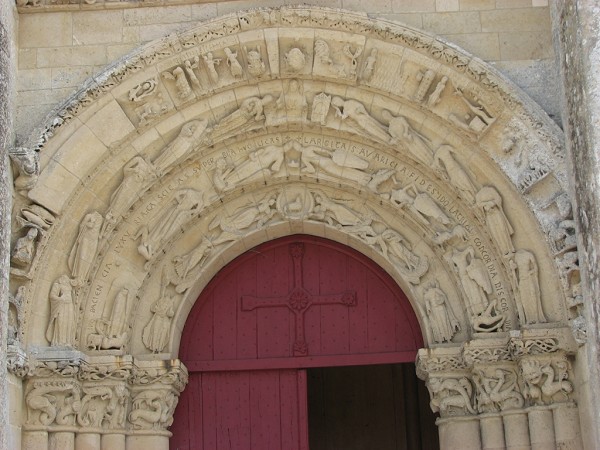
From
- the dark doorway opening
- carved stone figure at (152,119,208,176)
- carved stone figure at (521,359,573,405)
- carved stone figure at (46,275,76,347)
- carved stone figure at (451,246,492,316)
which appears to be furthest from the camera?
the dark doorway opening

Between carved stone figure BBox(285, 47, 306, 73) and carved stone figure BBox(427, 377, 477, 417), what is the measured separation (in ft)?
8.26

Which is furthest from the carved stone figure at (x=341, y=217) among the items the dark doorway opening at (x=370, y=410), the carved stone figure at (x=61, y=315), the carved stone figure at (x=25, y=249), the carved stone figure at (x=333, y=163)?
the dark doorway opening at (x=370, y=410)

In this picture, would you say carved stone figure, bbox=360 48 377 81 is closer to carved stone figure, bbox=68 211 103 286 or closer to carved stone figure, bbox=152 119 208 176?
carved stone figure, bbox=152 119 208 176

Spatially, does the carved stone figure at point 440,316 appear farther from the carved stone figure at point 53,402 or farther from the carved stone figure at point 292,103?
the carved stone figure at point 53,402

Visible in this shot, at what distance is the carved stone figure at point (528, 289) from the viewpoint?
290 inches

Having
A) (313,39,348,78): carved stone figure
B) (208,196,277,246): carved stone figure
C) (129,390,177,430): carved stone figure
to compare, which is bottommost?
(129,390,177,430): carved stone figure

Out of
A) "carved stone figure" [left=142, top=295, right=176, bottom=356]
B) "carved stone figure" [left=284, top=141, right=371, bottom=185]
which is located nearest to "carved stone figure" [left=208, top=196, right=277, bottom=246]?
"carved stone figure" [left=284, top=141, right=371, bottom=185]

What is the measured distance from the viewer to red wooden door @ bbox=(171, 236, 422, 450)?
327 inches

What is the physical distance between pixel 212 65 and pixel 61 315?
2.13m

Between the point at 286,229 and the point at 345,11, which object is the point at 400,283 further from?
the point at 345,11

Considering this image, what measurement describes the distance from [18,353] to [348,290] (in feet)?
8.82

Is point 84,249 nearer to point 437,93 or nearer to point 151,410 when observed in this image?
point 151,410

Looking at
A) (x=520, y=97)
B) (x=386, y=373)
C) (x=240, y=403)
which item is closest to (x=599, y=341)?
(x=520, y=97)

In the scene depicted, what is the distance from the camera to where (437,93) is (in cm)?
764
